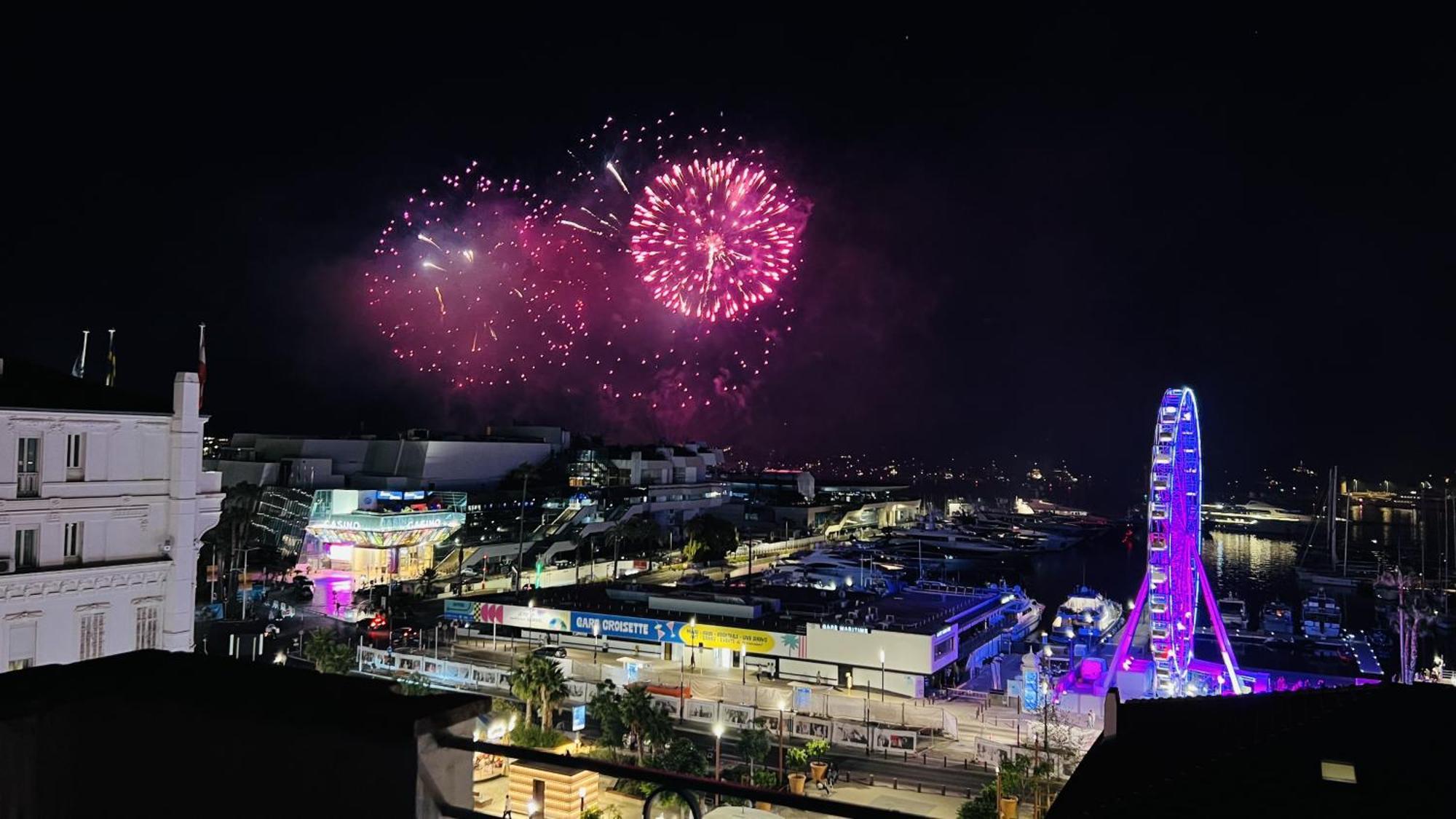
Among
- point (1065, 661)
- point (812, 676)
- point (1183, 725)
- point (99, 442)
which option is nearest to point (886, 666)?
point (812, 676)

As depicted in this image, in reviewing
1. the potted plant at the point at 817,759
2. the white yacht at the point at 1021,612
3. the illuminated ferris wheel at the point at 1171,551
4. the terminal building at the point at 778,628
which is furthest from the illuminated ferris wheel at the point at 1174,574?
the potted plant at the point at 817,759

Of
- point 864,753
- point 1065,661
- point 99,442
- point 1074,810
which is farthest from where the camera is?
point 1065,661

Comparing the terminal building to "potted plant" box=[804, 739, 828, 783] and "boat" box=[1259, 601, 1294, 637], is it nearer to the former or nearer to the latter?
"potted plant" box=[804, 739, 828, 783]

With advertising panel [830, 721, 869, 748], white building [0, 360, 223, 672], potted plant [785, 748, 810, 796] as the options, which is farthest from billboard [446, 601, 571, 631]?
white building [0, 360, 223, 672]

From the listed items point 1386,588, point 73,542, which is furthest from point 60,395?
point 1386,588

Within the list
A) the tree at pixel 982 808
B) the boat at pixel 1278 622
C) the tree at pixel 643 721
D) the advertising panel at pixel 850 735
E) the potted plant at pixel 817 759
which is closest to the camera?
the tree at pixel 982 808

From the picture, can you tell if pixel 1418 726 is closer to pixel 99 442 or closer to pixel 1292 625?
pixel 99 442

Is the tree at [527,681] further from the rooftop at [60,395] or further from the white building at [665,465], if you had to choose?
the white building at [665,465]
